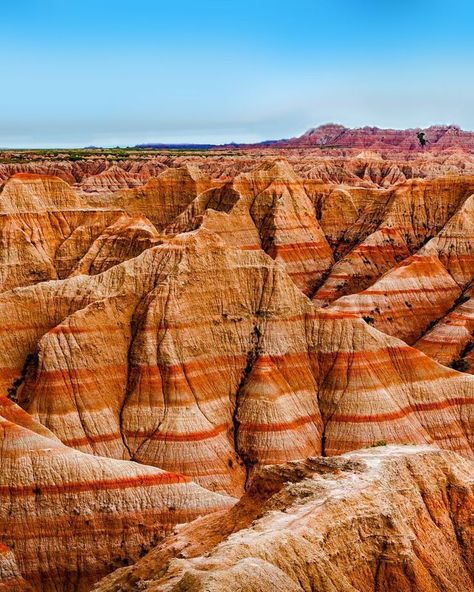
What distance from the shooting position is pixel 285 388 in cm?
6606

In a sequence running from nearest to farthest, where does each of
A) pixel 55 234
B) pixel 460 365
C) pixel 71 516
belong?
1. pixel 71 516
2. pixel 460 365
3. pixel 55 234

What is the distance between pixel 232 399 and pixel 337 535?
32.1 metres

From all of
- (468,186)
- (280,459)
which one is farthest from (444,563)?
(468,186)

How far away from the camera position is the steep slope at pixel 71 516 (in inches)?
1874

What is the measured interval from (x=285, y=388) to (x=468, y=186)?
57.7m

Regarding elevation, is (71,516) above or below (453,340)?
below

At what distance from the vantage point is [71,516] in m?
47.8

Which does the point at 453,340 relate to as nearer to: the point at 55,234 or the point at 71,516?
the point at 55,234

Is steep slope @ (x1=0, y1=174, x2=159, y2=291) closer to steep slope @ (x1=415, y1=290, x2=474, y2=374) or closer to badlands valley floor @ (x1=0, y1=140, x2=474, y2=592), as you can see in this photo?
badlands valley floor @ (x1=0, y1=140, x2=474, y2=592)

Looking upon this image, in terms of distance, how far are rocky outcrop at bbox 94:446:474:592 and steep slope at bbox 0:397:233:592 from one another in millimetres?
5582

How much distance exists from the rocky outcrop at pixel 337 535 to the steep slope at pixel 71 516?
18.3 feet

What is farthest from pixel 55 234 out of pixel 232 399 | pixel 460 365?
pixel 460 365

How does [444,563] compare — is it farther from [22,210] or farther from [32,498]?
[22,210]

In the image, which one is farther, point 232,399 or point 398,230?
point 398,230
